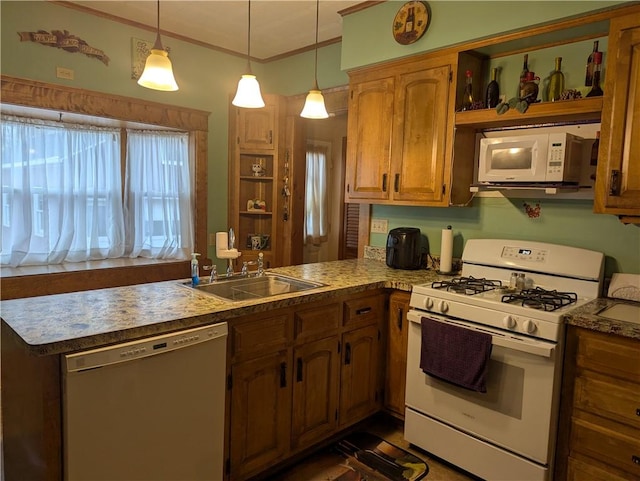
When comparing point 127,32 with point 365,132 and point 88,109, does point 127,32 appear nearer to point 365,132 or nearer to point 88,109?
point 88,109

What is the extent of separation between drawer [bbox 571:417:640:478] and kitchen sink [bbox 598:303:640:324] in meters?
0.46

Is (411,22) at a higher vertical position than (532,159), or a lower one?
higher

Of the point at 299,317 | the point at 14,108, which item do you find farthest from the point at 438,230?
the point at 14,108

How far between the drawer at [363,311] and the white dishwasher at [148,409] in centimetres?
84

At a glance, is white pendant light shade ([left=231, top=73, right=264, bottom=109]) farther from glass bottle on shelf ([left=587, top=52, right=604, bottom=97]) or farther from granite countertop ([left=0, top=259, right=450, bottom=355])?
glass bottle on shelf ([left=587, top=52, right=604, bottom=97])

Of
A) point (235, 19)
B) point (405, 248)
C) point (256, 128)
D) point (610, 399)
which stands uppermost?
point (235, 19)

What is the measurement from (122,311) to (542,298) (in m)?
1.97

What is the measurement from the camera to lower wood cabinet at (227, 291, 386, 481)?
2.01 metres

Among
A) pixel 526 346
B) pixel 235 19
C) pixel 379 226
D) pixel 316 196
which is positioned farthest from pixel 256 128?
pixel 526 346

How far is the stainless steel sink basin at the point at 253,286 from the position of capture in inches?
97.0

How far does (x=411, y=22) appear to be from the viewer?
280cm

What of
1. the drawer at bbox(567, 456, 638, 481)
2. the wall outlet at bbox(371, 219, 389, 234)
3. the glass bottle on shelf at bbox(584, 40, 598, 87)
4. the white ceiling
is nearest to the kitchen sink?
the drawer at bbox(567, 456, 638, 481)

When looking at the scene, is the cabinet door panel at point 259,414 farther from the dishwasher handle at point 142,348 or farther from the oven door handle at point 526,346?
the oven door handle at point 526,346

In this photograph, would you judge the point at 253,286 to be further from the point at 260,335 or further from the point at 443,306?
the point at 443,306
